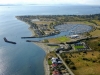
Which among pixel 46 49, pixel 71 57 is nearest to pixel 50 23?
pixel 46 49

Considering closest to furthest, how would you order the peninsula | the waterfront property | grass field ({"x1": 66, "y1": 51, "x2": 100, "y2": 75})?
grass field ({"x1": 66, "y1": 51, "x2": 100, "y2": 75}), the peninsula, the waterfront property

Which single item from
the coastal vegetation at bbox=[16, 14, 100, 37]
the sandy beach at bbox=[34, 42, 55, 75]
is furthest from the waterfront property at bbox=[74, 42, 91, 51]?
the coastal vegetation at bbox=[16, 14, 100, 37]

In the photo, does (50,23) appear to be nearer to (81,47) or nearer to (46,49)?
(46,49)

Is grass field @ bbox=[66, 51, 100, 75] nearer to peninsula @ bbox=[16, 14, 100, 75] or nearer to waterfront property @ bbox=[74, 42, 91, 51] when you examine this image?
peninsula @ bbox=[16, 14, 100, 75]

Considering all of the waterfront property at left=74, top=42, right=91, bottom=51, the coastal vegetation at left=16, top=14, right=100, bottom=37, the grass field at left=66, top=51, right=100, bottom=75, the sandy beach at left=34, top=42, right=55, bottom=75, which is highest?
the coastal vegetation at left=16, top=14, right=100, bottom=37

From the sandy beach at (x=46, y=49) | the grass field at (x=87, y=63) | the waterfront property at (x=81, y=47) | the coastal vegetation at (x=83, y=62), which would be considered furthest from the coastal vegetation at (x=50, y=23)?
the grass field at (x=87, y=63)

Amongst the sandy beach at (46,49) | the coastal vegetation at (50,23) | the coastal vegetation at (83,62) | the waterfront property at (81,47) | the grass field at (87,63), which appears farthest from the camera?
Answer: the coastal vegetation at (50,23)

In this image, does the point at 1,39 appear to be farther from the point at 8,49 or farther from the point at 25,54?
the point at 25,54

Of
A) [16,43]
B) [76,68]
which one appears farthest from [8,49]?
[76,68]

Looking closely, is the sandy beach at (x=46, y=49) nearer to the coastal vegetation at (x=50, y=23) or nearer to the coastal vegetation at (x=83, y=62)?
the coastal vegetation at (x=83, y=62)
